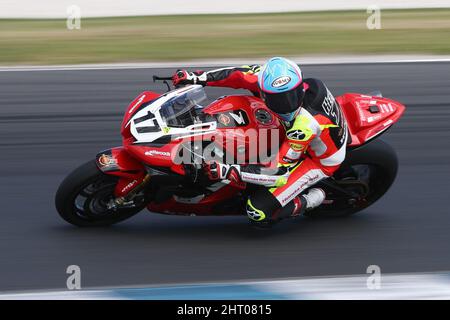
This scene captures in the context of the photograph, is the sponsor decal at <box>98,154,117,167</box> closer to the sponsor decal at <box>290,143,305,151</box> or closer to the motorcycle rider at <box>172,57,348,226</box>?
the motorcycle rider at <box>172,57,348,226</box>

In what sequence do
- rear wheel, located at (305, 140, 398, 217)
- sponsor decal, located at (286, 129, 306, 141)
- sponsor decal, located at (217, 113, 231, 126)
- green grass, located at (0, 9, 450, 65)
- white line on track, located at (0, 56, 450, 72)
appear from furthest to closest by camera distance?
1. green grass, located at (0, 9, 450, 65)
2. white line on track, located at (0, 56, 450, 72)
3. rear wheel, located at (305, 140, 398, 217)
4. sponsor decal, located at (217, 113, 231, 126)
5. sponsor decal, located at (286, 129, 306, 141)

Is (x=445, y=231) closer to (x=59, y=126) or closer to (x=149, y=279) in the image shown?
(x=149, y=279)

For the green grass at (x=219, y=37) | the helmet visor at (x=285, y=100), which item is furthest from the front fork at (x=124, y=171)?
the green grass at (x=219, y=37)

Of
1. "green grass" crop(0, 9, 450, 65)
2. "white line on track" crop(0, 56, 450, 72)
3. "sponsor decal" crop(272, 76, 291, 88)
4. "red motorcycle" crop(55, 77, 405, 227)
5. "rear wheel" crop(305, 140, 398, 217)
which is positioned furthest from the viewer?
"green grass" crop(0, 9, 450, 65)

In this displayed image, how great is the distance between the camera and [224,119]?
19.0 ft

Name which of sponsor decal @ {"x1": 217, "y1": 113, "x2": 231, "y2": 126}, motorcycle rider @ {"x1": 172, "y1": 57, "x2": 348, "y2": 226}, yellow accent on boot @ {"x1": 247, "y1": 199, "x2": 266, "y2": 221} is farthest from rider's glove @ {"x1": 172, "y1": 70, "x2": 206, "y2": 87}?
yellow accent on boot @ {"x1": 247, "y1": 199, "x2": 266, "y2": 221}

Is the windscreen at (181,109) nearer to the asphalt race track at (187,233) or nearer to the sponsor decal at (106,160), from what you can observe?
the sponsor decal at (106,160)

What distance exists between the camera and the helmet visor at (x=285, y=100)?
5.44m

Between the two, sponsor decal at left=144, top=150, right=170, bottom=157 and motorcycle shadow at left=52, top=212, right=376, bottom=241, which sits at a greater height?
sponsor decal at left=144, top=150, right=170, bottom=157

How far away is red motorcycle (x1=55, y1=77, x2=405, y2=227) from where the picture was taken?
565 centimetres

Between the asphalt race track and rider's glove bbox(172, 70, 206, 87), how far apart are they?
110 cm

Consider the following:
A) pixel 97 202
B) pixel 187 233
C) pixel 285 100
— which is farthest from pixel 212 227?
pixel 285 100

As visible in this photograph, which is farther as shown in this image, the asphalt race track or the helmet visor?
the asphalt race track

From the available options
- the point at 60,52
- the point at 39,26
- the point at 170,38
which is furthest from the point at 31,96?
the point at 39,26
